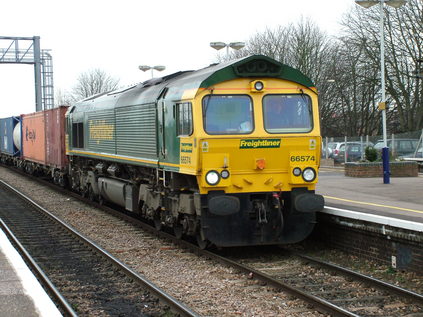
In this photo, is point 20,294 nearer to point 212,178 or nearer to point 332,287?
point 212,178

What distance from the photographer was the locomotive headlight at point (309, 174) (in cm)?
1037

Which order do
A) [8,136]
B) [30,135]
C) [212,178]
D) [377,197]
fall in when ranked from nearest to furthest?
[212,178]
[377,197]
[30,135]
[8,136]

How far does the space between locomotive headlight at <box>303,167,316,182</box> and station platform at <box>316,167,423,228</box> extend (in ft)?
3.24

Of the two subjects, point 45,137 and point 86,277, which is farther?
point 45,137

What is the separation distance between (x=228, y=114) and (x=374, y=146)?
20.5 m

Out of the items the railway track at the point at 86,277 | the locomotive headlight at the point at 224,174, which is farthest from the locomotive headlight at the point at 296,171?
the railway track at the point at 86,277

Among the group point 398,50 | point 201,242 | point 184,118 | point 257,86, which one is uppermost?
point 398,50

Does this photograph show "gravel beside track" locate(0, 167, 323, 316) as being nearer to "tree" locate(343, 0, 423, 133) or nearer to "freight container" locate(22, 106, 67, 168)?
"freight container" locate(22, 106, 67, 168)

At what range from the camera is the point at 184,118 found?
1031 cm

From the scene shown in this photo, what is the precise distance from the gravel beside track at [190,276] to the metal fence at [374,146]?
44.8 ft

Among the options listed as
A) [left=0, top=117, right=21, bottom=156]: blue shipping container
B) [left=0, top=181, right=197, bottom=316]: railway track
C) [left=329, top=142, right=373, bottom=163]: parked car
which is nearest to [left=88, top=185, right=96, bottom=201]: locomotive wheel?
[left=0, top=181, right=197, bottom=316]: railway track

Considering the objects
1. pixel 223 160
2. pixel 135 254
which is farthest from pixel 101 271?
pixel 223 160

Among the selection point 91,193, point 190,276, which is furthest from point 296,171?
point 91,193

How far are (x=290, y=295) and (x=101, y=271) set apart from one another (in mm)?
3230
